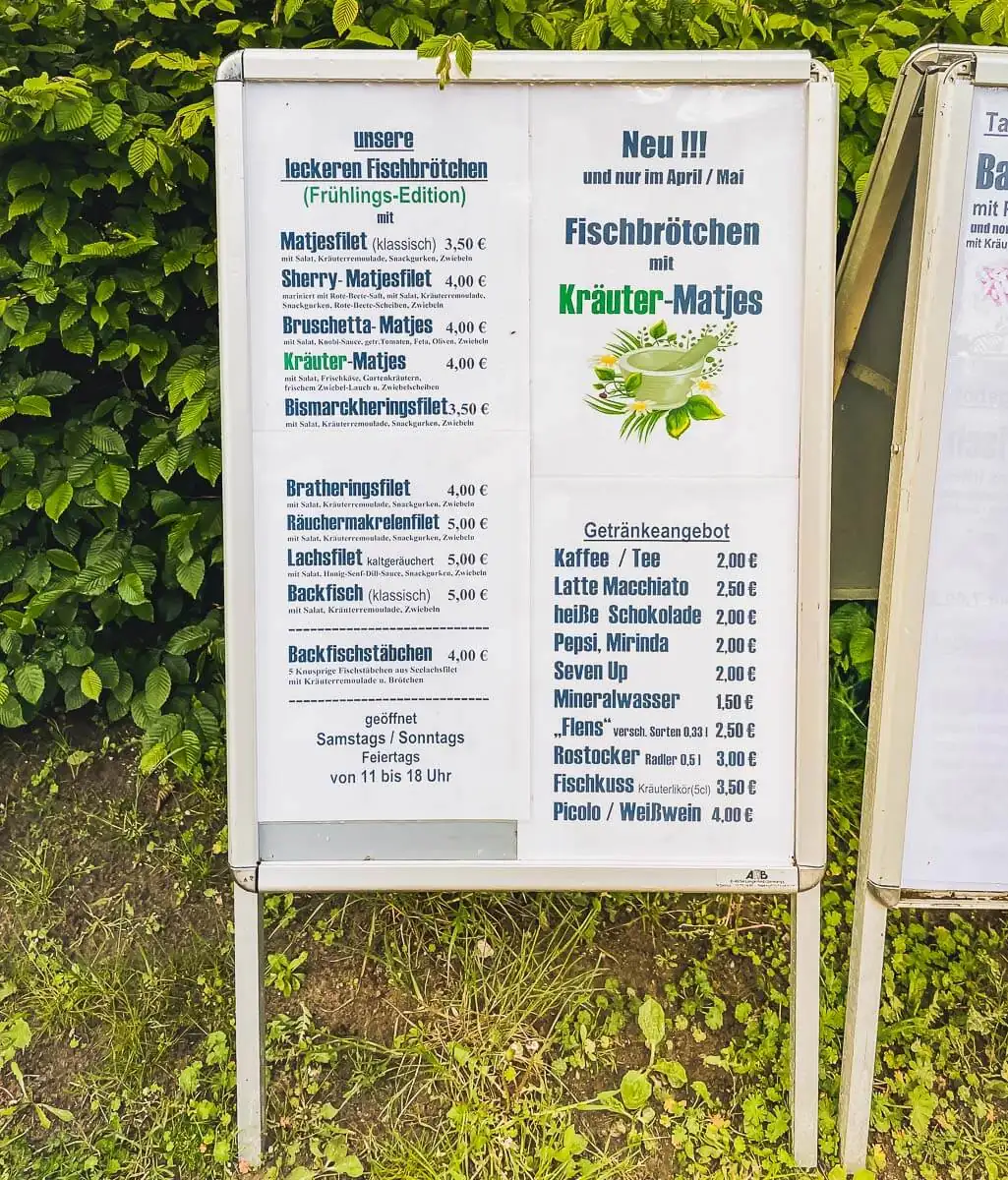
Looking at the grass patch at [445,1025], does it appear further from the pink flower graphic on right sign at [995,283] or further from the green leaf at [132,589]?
the pink flower graphic on right sign at [995,283]

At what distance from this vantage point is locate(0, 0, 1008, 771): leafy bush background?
236 centimetres

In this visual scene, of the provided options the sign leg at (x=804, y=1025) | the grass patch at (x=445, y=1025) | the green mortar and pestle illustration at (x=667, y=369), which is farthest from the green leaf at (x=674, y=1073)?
the green mortar and pestle illustration at (x=667, y=369)

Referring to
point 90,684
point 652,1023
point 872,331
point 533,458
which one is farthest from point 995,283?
point 90,684

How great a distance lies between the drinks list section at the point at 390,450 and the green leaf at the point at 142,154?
1.98ft

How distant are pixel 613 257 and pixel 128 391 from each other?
158 cm

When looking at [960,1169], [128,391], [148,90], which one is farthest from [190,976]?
[148,90]

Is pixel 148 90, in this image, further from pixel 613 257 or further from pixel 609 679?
pixel 609 679

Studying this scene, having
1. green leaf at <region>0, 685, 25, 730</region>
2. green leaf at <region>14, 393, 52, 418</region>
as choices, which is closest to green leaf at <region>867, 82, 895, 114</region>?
green leaf at <region>14, 393, 52, 418</region>

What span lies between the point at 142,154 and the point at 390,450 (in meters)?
1.13

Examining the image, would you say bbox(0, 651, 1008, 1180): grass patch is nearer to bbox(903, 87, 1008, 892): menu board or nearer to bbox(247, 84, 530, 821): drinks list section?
bbox(903, 87, 1008, 892): menu board

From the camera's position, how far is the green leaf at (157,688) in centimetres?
277

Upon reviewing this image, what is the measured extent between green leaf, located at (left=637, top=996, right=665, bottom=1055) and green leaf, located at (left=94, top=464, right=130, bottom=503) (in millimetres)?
2058

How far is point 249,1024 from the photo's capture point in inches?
85.6

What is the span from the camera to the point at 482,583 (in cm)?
204
